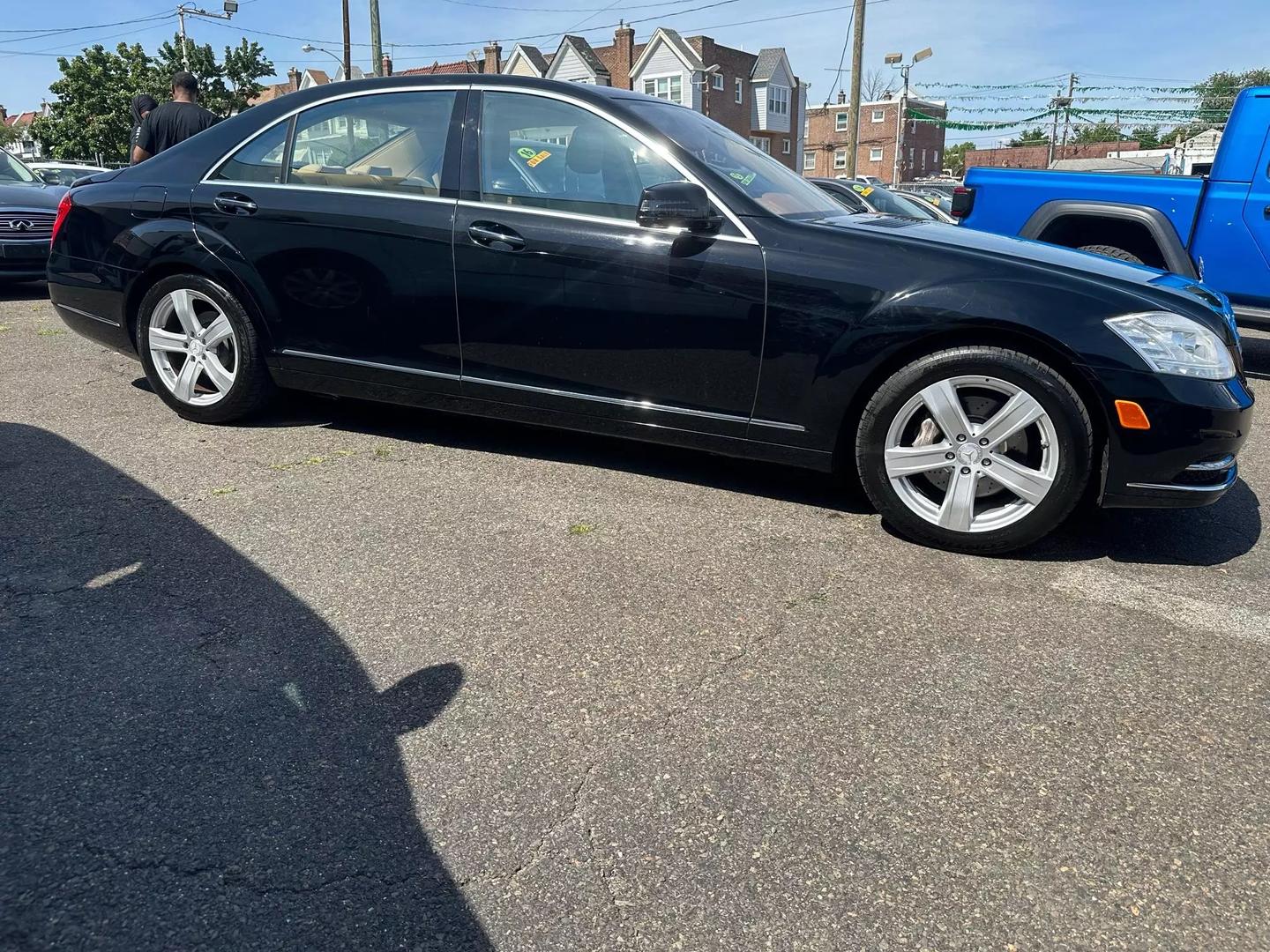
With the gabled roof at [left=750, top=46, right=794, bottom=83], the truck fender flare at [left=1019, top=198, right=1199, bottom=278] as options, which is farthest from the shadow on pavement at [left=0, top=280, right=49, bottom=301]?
the gabled roof at [left=750, top=46, right=794, bottom=83]

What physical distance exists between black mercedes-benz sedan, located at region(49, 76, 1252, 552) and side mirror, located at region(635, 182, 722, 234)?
0.01 meters

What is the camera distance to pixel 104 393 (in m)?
5.48

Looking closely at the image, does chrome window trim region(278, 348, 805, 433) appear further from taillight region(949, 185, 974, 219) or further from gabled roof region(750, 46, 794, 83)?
gabled roof region(750, 46, 794, 83)

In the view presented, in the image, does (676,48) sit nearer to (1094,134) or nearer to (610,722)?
(610,722)

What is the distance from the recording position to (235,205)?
4.46m

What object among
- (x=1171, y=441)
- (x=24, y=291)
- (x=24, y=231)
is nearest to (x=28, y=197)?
(x=24, y=231)

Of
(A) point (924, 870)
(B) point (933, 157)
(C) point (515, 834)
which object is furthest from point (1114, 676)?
(B) point (933, 157)

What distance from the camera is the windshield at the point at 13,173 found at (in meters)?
9.88

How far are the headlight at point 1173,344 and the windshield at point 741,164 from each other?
1272 millimetres

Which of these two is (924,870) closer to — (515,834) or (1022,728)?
(1022,728)

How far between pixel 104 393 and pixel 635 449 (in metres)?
3.12

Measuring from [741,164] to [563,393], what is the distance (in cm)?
125

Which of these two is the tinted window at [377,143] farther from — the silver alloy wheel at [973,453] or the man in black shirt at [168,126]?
the man in black shirt at [168,126]

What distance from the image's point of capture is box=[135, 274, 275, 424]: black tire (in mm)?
4543
